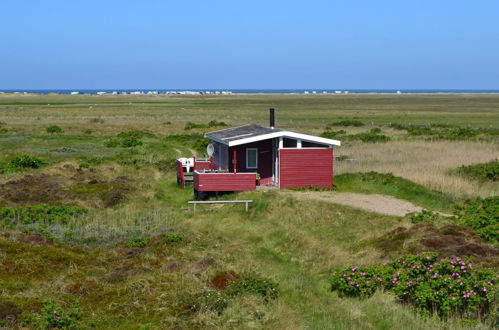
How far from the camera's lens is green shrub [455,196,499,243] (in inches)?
761

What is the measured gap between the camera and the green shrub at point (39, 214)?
24453 mm

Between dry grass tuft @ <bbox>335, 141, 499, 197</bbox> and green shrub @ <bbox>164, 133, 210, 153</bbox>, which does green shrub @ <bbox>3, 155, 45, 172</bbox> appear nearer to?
green shrub @ <bbox>164, 133, 210, 153</bbox>

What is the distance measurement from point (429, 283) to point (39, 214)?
16095 millimetres

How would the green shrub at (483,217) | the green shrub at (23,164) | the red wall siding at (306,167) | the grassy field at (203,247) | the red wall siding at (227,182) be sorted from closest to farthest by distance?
1. the grassy field at (203,247)
2. the green shrub at (483,217)
3. the red wall siding at (227,182)
4. the red wall siding at (306,167)
5. the green shrub at (23,164)

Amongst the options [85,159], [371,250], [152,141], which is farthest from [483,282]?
[152,141]

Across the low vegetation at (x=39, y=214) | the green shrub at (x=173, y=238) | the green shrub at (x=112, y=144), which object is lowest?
the green shrub at (x=112, y=144)

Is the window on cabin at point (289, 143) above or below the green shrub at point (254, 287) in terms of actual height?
above

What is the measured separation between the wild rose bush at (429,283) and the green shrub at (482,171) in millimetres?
15482

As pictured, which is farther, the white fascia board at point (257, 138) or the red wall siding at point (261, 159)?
the red wall siding at point (261, 159)

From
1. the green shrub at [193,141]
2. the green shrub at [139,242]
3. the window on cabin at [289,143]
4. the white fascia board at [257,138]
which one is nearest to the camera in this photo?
the green shrub at [139,242]

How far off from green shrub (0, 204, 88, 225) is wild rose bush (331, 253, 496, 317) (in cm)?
1275

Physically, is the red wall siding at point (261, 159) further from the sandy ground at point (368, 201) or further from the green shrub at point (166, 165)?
the green shrub at point (166, 165)

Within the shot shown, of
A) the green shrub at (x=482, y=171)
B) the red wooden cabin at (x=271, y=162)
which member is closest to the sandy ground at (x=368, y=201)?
the red wooden cabin at (x=271, y=162)

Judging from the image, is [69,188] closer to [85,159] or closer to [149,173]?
[149,173]
